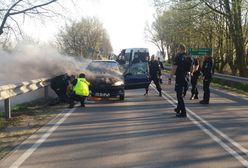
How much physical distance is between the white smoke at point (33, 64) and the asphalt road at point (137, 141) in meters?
5.63

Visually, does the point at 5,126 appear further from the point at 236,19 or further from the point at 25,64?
the point at 236,19

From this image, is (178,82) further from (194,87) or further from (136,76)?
(136,76)

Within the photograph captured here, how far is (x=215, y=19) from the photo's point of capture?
42875 mm

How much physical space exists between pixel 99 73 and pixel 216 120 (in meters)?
7.59

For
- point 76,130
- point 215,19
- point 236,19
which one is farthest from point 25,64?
point 215,19

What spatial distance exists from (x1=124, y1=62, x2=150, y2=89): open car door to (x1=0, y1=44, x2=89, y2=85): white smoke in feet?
7.18

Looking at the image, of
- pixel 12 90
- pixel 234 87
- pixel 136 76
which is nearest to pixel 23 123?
pixel 12 90

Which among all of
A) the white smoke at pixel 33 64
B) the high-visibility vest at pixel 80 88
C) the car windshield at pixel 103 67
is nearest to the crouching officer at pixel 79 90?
the high-visibility vest at pixel 80 88

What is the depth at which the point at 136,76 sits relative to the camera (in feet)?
70.6

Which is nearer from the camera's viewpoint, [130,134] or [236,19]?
[130,134]

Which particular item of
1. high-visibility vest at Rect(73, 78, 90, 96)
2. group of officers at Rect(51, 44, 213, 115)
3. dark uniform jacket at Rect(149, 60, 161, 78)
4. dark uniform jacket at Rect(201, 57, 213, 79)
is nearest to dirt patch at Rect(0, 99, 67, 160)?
group of officers at Rect(51, 44, 213, 115)

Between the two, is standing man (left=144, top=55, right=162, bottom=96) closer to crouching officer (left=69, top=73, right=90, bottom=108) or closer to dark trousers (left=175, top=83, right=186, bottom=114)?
crouching officer (left=69, top=73, right=90, bottom=108)

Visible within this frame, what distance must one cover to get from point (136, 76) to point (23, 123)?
10292mm

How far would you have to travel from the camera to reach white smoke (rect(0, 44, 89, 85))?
1977 centimetres
